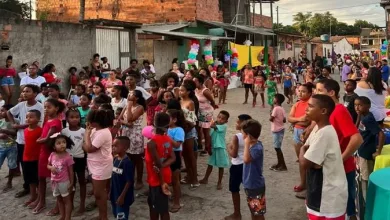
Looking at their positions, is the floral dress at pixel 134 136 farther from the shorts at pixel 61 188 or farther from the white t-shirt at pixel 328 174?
the white t-shirt at pixel 328 174

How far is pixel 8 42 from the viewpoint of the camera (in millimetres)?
11070

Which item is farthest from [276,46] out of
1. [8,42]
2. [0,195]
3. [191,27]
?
[0,195]

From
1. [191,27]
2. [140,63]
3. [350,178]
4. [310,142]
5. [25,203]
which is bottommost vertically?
[25,203]

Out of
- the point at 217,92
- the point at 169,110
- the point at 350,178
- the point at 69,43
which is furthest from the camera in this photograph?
the point at 217,92

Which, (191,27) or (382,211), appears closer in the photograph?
(382,211)

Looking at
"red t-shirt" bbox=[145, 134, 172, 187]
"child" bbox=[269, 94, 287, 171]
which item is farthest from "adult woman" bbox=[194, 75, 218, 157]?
"red t-shirt" bbox=[145, 134, 172, 187]

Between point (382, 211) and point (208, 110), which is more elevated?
point (208, 110)

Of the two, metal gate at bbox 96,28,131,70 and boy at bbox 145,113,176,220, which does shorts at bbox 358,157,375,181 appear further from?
metal gate at bbox 96,28,131,70

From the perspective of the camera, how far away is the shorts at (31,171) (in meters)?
5.35

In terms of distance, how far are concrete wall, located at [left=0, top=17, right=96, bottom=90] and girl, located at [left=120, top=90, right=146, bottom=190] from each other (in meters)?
6.92

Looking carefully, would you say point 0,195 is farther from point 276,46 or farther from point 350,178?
point 276,46

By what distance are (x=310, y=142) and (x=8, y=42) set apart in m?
10.0

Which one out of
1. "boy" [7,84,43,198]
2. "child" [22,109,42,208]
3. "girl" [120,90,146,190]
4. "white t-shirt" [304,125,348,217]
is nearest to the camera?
"white t-shirt" [304,125,348,217]

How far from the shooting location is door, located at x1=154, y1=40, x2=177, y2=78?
17.8 meters
